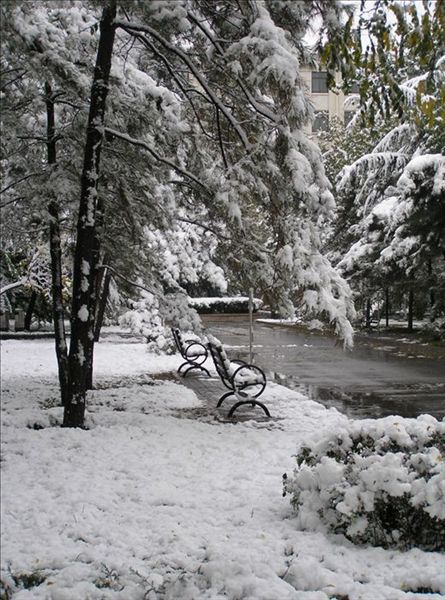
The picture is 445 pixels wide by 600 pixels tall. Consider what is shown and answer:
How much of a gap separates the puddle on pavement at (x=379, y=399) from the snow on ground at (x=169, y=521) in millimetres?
1030

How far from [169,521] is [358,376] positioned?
403 inches

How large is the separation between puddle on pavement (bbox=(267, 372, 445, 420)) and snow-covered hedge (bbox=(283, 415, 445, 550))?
15.4 feet

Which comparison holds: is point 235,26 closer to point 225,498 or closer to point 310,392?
point 225,498

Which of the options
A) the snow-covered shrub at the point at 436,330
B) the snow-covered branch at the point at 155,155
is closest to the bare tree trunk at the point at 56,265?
the snow-covered branch at the point at 155,155

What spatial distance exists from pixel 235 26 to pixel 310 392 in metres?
7.08

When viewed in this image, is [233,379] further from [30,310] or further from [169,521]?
[30,310]

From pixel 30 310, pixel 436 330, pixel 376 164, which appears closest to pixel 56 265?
pixel 436 330

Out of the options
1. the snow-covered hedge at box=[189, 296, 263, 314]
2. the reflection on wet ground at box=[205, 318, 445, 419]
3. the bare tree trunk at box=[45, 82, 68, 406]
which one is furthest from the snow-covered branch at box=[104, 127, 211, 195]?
the snow-covered hedge at box=[189, 296, 263, 314]

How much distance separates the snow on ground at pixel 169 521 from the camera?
3758 mm

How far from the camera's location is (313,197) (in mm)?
7320

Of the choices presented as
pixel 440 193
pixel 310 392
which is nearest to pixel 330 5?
pixel 310 392

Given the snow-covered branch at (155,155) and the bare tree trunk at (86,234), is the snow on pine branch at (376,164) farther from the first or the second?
the bare tree trunk at (86,234)

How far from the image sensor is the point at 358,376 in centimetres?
1459

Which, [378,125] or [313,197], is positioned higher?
[378,125]
